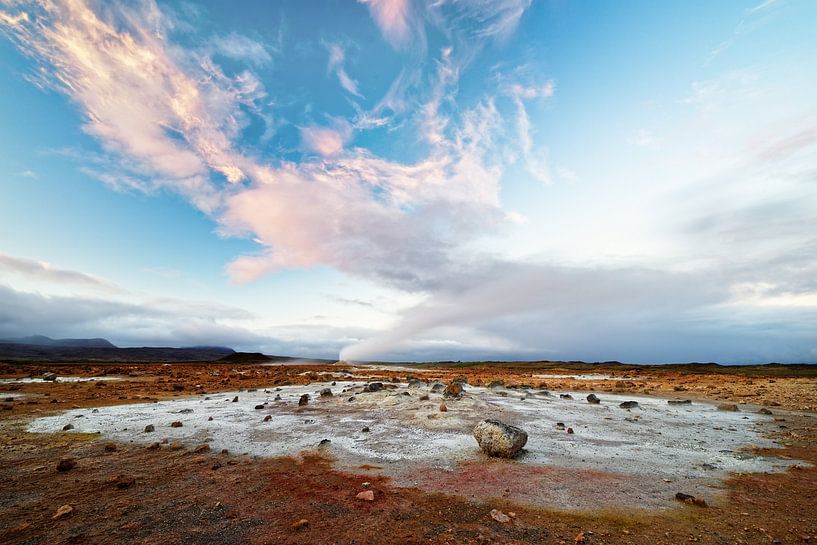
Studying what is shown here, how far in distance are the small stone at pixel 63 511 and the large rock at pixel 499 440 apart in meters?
10.2

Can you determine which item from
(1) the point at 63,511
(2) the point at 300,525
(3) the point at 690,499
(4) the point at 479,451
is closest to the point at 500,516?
(2) the point at 300,525

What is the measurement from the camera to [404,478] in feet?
30.3

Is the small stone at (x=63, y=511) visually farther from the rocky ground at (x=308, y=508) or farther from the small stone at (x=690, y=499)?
the small stone at (x=690, y=499)

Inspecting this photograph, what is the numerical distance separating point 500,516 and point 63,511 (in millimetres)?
8650

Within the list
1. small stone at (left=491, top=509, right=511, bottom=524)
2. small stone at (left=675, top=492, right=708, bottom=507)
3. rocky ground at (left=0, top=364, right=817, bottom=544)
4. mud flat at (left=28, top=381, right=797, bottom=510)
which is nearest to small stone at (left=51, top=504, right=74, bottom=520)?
rocky ground at (left=0, top=364, right=817, bottom=544)

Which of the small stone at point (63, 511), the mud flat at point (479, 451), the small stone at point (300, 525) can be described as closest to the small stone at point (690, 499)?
the mud flat at point (479, 451)

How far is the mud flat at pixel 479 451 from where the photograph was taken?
8820 mm

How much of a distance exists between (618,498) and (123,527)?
10.2 meters

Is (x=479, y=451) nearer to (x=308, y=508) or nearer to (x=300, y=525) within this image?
(x=308, y=508)

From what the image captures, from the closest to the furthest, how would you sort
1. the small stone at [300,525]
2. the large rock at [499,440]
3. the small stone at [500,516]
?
the small stone at [300,525]
the small stone at [500,516]
the large rock at [499,440]

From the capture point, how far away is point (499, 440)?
11.1 metres

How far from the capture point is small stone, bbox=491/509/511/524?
6.80 m

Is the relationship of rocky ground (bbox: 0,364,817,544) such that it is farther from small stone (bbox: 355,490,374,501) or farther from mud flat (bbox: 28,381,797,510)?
mud flat (bbox: 28,381,797,510)

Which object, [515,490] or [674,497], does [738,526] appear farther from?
[515,490]
